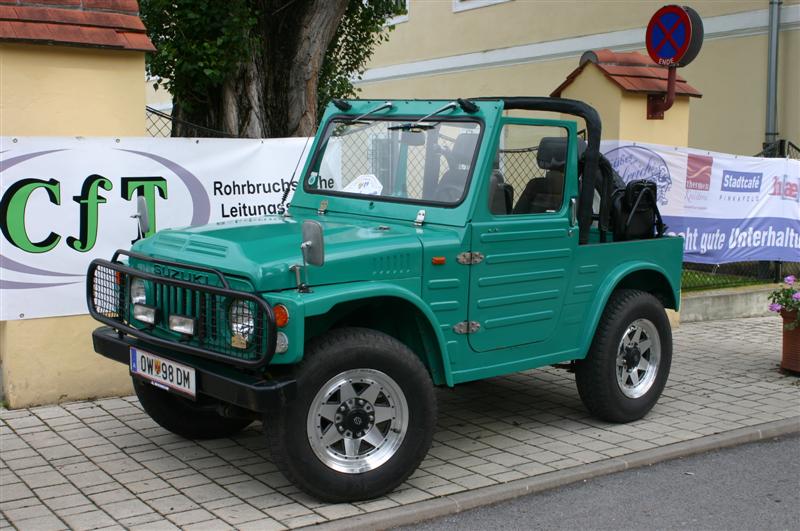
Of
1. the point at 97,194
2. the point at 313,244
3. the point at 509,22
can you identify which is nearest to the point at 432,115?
the point at 313,244

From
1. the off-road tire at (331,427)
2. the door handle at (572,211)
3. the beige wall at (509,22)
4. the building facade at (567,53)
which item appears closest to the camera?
the off-road tire at (331,427)

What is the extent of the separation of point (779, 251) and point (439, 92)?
11327mm

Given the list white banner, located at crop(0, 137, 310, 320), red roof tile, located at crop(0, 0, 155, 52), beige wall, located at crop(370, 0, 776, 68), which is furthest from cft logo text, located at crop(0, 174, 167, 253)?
beige wall, located at crop(370, 0, 776, 68)

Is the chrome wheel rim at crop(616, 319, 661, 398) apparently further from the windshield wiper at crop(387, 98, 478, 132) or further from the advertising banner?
the advertising banner

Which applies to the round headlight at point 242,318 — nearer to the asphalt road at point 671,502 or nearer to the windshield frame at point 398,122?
the asphalt road at point 671,502

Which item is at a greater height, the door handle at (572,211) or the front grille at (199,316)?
the door handle at (572,211)

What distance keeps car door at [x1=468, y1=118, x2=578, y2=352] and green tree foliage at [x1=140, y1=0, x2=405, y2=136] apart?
3650 mm

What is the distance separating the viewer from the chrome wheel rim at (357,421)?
4.75 metres

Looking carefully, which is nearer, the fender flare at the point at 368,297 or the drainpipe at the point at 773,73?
the fender flare at the point at 368,297

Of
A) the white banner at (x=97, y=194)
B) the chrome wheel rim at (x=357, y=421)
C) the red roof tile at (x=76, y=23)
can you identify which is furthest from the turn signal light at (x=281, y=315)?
the red roof tile at (x=76, y=23)

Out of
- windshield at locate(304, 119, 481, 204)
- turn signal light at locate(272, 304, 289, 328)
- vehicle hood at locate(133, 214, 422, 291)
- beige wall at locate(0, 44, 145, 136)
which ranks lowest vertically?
turn signal light at locate(272, 304, 289, 328)

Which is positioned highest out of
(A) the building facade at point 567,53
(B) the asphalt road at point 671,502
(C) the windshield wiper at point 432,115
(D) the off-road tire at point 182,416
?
(A) the building facade at point 567,53

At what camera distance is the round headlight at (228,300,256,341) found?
15.0ft

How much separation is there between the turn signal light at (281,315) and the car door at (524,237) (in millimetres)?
1297
